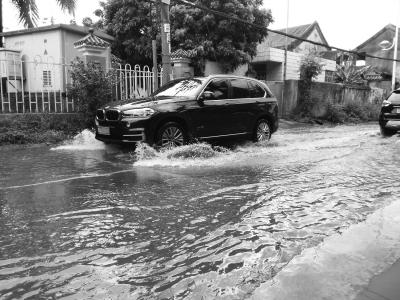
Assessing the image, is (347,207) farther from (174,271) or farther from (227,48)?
(227,48)

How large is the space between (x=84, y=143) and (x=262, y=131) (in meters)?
4.26

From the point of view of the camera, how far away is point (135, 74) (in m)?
12.5

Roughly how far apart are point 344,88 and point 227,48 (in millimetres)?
8578

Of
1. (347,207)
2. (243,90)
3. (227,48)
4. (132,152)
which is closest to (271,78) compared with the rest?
(227,48)

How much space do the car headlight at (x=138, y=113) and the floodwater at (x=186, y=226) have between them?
636 millimetres

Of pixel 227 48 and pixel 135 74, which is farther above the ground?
pixel 227 48

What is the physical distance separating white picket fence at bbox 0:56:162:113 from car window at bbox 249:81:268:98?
3.35m

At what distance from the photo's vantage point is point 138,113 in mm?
7680

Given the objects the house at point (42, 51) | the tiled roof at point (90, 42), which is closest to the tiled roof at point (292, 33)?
the house at point (42, 51)

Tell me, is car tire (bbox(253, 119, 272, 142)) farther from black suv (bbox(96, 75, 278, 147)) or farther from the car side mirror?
the car side mirror

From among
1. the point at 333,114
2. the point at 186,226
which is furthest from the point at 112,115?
the point at 333,114

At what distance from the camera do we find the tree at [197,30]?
15453 millimetres

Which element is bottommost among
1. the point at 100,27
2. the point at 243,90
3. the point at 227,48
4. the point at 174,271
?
the point at 174,271

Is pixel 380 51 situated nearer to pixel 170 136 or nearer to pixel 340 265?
pixel 170 136
